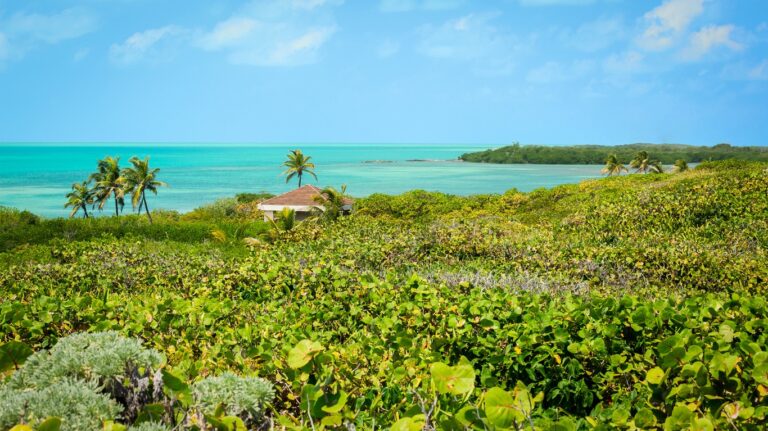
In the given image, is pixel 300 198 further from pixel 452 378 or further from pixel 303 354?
pixel 452 378

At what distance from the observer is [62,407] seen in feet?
7.64

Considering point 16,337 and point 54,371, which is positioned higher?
point 54,371

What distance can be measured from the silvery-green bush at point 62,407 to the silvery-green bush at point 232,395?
1.22 ft

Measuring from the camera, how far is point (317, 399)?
8.95 ft

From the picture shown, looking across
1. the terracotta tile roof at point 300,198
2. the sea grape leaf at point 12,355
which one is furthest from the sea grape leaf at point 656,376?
the terracotta tile roof at point 300,198

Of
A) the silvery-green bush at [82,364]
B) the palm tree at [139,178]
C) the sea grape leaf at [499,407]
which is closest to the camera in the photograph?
the sea grape leaf at [499,407]

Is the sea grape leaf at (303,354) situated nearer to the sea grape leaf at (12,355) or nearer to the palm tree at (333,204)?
the sea grape leaf at (12,355)

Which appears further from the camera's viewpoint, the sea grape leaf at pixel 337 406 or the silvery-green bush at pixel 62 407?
the sea grape leaf at pixel 337 406

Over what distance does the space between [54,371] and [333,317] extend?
338 cm

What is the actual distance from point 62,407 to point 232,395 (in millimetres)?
706

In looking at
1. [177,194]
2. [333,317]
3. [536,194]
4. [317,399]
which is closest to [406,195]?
[536,194]

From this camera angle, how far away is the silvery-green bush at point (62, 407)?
2299 millimetres

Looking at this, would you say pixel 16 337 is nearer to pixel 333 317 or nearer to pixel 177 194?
pixel 333 317

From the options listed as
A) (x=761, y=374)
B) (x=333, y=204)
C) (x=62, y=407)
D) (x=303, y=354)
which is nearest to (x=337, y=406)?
(x=303, y=354)
